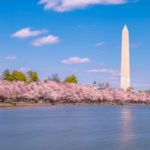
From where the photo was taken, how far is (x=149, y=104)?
543ft

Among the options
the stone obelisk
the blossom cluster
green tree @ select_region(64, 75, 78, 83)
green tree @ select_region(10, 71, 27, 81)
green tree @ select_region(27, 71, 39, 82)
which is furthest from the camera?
green tree @ select_region(64, 75, 78, 83)

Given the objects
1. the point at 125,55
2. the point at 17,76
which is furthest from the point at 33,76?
the point at 125,55

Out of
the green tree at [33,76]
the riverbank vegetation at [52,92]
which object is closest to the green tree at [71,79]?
the riverbank vegetation at [52,92]

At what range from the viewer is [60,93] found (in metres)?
121

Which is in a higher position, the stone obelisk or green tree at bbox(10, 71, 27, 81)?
the stone obelisk

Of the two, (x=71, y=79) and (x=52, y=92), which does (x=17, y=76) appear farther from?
(x=71, y=79)

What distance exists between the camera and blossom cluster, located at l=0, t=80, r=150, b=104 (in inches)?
4264

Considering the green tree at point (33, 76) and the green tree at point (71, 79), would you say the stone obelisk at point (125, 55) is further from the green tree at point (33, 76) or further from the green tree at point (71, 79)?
the green tree at point (33, 76)

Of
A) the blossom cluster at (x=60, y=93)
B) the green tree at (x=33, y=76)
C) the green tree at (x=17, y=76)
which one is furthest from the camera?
the green tree at (x=33, y=76)

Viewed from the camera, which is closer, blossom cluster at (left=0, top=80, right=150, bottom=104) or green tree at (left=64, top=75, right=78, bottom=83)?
blossom cluster at (left=0, top=80, right=150, bottom=104)

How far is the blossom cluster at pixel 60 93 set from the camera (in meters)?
108

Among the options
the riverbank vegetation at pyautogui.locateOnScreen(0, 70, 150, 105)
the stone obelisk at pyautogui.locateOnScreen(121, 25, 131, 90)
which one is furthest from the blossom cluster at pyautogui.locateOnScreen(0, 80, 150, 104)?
the stone obelisk at pyautogui.locateOnScreen(121, 25, 131, 90)

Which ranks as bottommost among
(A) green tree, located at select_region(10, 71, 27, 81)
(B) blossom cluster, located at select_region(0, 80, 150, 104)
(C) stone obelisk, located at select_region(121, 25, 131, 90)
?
(B) blossom cluster, located at select_region(0, 80, 150, 104)

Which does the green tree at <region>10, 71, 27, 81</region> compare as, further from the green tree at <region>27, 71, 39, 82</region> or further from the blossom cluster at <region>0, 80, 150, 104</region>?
the blossom cluster at <region>0, 80, 150, 104</region>
